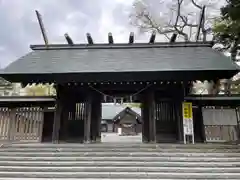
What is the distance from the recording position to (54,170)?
6789 millimetres

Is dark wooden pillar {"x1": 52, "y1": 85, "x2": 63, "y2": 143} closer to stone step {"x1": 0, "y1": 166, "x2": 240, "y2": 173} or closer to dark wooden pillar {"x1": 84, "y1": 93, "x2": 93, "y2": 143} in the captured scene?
dark wooden pillar {"x1": 84, "y1": 93, "x2": 93, "y2": 143}

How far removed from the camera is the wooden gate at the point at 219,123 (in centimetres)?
978

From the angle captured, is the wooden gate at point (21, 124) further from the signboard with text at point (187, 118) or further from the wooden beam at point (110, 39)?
Result: the signboard with text at point (187, 118)

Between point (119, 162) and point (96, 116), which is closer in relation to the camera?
point (119, 162)

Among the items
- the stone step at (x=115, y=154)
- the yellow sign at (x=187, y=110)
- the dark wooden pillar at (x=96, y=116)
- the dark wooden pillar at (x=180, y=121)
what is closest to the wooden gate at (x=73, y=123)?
the dark wooden pillar at (x=96, y=116)

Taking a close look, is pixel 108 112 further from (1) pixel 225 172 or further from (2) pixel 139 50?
(1) pixel 225 172

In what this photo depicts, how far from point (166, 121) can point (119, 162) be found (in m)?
3.97

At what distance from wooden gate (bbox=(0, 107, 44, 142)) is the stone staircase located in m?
1.23

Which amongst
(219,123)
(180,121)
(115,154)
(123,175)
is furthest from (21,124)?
(219,123)

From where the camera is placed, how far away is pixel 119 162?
23.6 ft

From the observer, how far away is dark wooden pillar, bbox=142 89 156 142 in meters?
9.38

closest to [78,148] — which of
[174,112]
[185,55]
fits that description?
[174,112]

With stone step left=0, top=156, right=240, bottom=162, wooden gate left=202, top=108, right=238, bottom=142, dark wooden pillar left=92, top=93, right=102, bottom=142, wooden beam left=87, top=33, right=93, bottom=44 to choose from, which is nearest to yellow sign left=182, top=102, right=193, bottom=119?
wooden gate left=202, top=108, right=238, bottom=142

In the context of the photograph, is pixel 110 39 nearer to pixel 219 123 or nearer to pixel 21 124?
pixel 21 124
